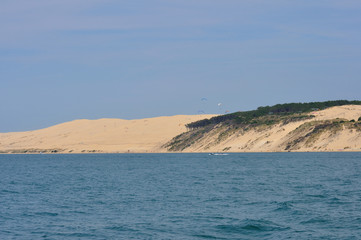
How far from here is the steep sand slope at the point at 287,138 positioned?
127188 millimetres

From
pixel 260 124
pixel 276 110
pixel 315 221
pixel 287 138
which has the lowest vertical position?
pixel 315 221

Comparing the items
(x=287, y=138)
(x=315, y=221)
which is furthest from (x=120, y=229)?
(x=287, y=138)

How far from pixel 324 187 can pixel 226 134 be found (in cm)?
11148

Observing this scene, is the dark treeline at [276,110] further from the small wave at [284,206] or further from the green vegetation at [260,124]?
the small wave at [284,206]

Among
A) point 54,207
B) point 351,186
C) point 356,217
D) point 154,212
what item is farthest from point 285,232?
point 351,186

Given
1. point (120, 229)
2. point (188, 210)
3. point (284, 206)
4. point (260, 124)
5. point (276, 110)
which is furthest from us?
point (276, 110)

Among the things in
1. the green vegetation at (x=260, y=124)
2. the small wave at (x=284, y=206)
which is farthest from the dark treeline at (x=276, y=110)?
the small wave at (x=284, y=206)

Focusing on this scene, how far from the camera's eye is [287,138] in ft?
456

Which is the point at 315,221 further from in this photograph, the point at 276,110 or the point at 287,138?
the point at 276,110

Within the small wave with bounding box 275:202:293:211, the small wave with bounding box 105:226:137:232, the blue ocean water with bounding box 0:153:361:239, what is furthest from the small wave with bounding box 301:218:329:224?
the small wave with bounding box 105:226:137:232

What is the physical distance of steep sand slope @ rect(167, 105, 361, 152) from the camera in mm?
127188

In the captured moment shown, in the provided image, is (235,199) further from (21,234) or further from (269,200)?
(21,234)

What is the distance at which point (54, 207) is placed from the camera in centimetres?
4006

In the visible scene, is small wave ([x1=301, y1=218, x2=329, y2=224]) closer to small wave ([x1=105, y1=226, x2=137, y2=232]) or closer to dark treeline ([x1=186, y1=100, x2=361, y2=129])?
small wave ([x1=105, y1=226, x2=137, y2=232])
